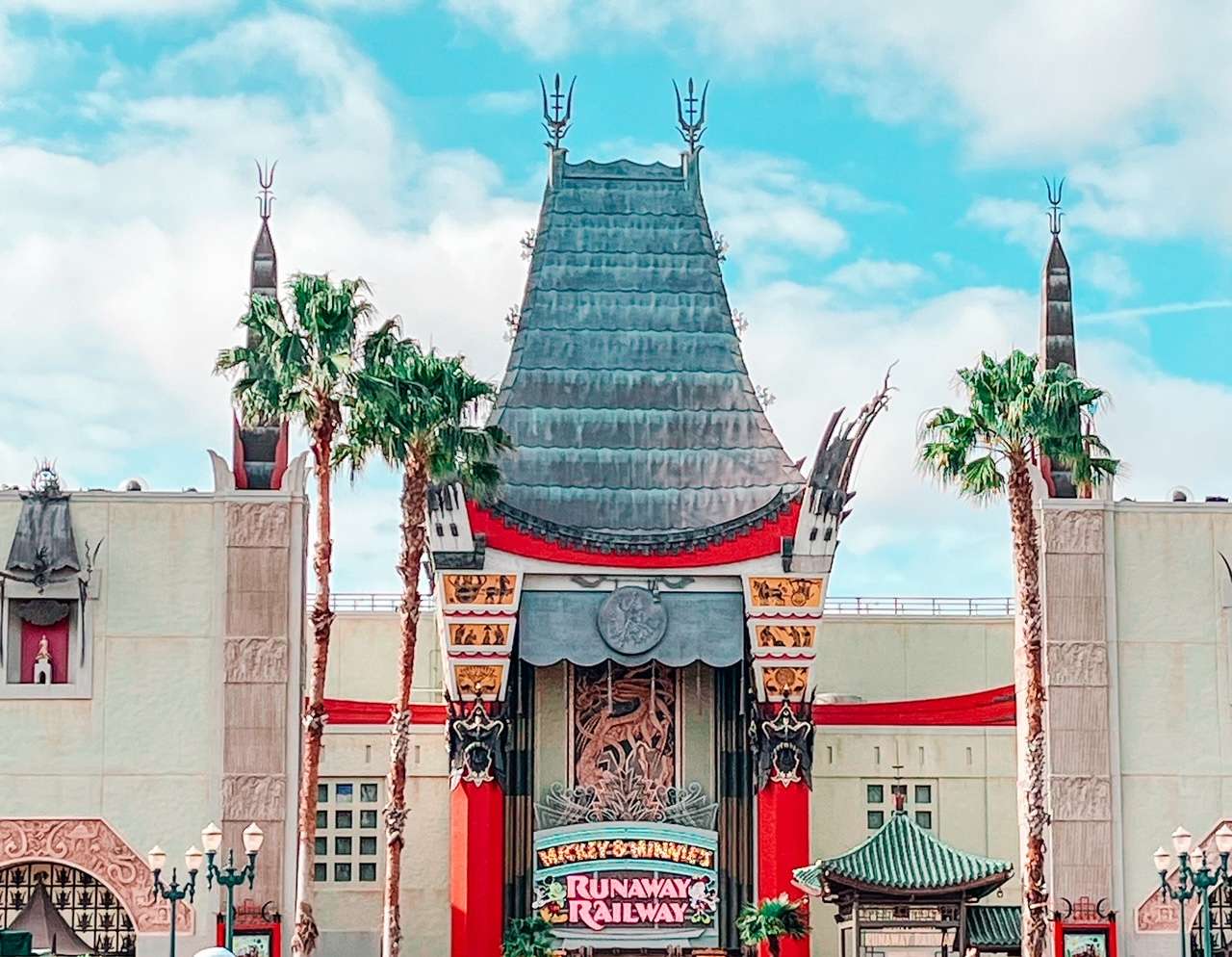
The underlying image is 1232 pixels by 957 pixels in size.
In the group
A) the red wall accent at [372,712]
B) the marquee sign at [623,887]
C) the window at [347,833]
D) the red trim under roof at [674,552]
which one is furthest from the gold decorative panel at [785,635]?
the window at [347,833]

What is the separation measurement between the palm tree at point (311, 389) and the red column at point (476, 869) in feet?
17.2

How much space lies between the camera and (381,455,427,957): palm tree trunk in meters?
40.0

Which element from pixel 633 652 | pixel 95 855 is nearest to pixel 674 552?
pixel 633 652

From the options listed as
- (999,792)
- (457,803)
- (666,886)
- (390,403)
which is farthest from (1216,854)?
(390,403)

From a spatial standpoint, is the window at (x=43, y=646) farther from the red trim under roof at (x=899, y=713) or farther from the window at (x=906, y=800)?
the window at (x=906, y=800)

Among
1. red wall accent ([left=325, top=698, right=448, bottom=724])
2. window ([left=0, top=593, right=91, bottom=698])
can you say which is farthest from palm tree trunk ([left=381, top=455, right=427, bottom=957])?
red wall accent ([left=325, top=698, right=448, bottom=724])

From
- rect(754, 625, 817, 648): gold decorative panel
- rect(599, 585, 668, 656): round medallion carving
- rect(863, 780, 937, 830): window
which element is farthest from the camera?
rect(863, 780, 937, 830): window

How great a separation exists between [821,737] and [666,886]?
15.2 feet

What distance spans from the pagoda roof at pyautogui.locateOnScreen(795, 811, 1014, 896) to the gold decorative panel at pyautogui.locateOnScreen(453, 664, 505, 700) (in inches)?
283

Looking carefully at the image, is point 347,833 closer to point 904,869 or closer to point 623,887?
point 623,887

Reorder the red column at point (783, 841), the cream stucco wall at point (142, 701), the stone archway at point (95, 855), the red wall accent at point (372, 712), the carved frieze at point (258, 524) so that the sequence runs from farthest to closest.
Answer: the red wall accent at point (372, 712), the red column at point (783, 841), the carved frieze at point (258, 524), the cream stucco wall at point (142, 701), the stone archway at point (95, 855)

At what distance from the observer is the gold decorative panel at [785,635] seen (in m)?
46.3

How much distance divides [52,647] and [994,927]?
17.8m

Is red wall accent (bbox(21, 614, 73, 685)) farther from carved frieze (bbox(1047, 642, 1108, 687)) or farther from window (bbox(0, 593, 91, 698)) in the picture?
carved frieze (bbox(1047, 642, 1108, 687))
